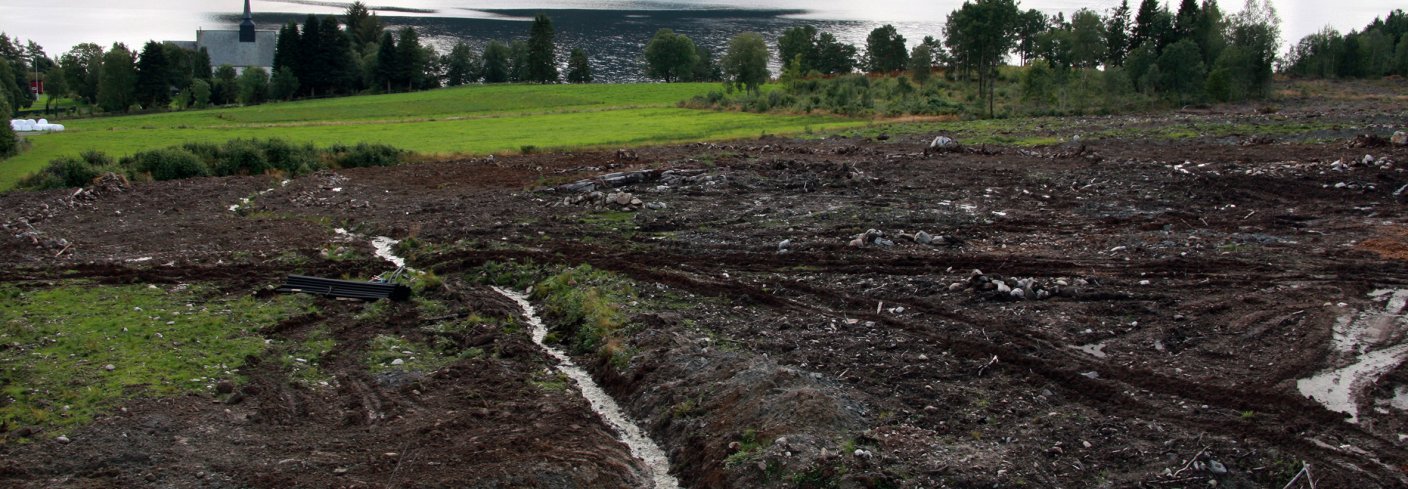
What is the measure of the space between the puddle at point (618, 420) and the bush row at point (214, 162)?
31.3 meters

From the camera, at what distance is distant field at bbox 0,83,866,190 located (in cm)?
5875

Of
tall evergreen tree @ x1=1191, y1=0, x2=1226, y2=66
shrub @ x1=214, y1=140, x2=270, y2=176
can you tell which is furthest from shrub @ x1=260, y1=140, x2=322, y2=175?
tall evergreen tree @ x1=1191, y1=0, x2=1226, y2=66

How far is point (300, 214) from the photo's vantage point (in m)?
35.2

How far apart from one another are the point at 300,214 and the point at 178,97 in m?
85.6

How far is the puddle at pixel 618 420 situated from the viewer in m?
14.4

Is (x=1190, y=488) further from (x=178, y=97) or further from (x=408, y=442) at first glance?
(x=178, y=97)

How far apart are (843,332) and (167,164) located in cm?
3803

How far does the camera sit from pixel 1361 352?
663 inches

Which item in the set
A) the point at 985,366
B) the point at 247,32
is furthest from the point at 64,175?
the point at 247,32

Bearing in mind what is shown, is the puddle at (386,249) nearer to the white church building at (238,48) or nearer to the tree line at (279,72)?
the tree line at (279,72)

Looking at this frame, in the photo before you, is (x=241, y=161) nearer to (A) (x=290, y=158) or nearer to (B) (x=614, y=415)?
(A) (x=290, y=158)

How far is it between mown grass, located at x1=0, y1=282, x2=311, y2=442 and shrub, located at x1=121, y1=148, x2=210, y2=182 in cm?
2376

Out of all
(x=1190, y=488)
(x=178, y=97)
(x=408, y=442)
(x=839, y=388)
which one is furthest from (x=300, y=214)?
(x=178, y=97)

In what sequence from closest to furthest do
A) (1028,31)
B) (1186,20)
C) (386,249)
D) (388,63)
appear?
(386,249) < (1186,20) < (388,63) < (1028,31)
